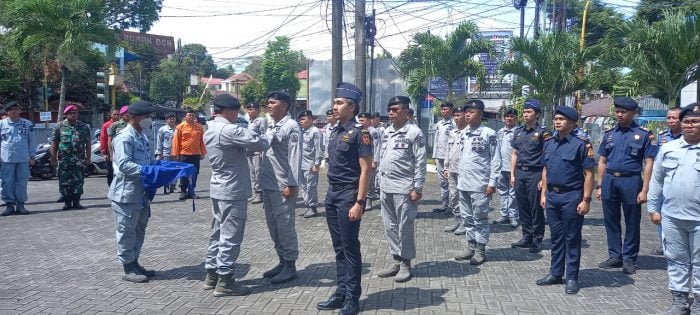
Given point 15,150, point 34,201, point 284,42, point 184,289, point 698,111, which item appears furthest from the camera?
point 284,42

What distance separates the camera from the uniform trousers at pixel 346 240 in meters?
4.84

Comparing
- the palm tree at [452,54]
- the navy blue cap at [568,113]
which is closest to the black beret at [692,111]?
the navy blue cap at [568,113]

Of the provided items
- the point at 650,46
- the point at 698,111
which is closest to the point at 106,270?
the point at 698,111

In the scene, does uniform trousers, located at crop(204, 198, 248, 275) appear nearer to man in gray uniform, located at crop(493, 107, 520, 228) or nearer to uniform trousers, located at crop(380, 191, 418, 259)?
uniform trousers, located at crop(380, 191, 418, 259)

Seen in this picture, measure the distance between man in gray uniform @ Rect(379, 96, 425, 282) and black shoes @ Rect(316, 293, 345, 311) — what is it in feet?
3.25

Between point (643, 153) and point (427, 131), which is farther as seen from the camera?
point (427, 131)

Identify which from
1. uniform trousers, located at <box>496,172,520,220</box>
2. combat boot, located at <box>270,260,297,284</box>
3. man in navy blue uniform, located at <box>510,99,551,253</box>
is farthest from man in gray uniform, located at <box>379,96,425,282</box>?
uniform trousers, located at <box>496,172,520,220</box>

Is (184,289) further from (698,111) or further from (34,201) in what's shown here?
(34,201)

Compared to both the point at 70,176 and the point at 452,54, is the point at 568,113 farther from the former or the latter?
the point at 452,54

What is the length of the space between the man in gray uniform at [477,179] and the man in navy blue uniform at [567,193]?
92 cm

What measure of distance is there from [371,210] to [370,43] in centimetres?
1233

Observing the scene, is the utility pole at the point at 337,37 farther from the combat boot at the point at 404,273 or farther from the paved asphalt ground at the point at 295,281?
the combat boot at the point at 404,273

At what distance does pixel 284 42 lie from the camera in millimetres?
56594

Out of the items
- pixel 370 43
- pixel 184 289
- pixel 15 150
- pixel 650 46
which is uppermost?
pixel 370 43
